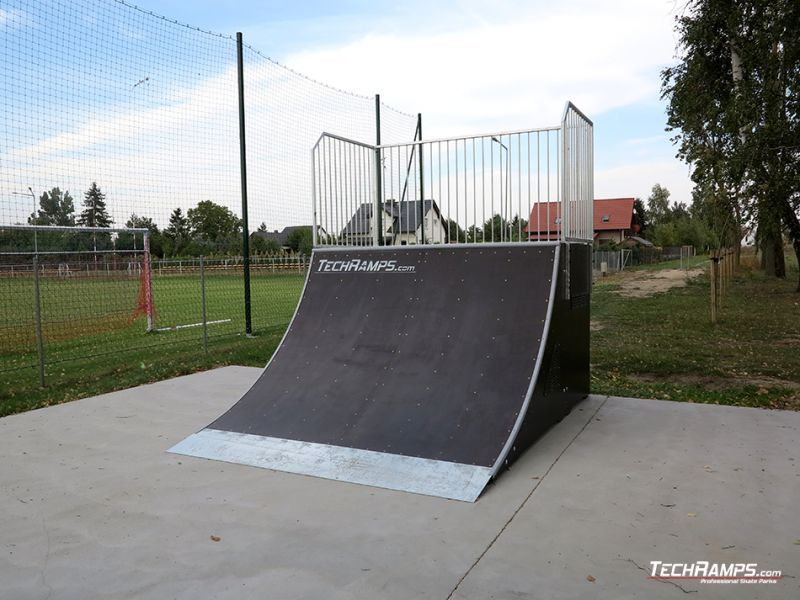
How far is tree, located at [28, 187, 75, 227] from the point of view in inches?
307

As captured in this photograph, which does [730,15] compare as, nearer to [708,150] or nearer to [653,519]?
[708,150]

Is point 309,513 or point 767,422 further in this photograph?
point 767,422

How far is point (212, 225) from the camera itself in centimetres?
2027

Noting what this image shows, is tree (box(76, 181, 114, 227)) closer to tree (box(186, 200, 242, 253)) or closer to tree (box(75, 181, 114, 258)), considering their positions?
tree (box(75, 181, 114, 258))

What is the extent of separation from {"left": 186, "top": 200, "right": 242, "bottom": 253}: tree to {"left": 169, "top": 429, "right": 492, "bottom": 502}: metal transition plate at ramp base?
5937 millimetres

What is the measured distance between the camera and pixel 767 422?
4.71 meters

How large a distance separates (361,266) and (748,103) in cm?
825

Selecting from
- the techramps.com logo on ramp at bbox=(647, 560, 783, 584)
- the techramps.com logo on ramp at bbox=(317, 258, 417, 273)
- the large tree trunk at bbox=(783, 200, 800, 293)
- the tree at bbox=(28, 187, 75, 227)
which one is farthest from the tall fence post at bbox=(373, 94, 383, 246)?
the large tree trunk at bbox=(783, 200, 800, 293)

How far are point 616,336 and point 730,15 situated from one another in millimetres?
6829

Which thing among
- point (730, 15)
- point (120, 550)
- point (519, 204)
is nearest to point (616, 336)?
point (519, 204)

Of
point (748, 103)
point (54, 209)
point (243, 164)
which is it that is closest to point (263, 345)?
point (243, 164)

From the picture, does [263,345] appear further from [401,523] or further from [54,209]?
[401,523]

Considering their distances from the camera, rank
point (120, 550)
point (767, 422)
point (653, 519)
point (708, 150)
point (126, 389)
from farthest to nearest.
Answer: point (708, 150) < point (126, 389) < point (767, 422) < point (653, 519) < point (120, 550)

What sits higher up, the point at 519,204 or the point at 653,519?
the point at 519,204
